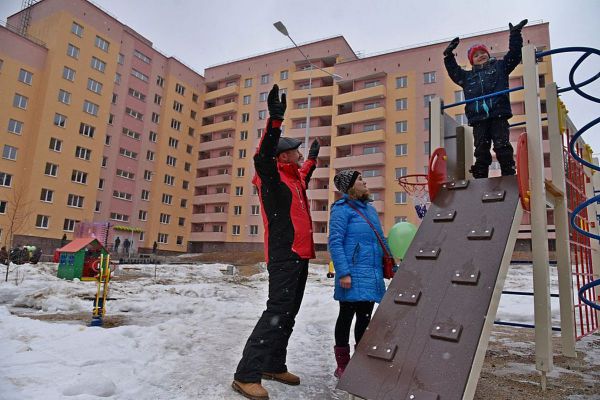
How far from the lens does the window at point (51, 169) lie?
29158 millimetres

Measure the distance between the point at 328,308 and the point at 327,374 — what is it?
3687 millimetres

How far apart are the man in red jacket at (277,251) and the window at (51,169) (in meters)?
32.3

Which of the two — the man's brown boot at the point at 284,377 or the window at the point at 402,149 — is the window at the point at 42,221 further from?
the man's brown boot at the point at 284,377

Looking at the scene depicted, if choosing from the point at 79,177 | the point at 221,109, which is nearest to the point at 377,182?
the point at 221,109

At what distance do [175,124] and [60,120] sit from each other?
39.9 ft

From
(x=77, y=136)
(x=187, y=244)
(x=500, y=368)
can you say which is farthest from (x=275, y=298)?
(x=187, y=244)

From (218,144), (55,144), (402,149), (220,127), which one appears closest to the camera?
(55,144)

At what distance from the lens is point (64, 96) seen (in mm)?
30703

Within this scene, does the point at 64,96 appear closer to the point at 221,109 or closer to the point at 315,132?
the point at 221,109

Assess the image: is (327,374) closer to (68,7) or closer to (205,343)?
(205,343)

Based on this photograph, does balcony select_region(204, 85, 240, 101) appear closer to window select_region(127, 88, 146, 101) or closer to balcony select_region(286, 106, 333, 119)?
window select_region(127, 88, 146, 101)

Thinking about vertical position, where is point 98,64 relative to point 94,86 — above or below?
above

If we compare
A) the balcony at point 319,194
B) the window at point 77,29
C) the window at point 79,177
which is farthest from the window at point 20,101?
the balcony at point 319,194

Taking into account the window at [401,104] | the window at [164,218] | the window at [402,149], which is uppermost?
the window at [401,104]
